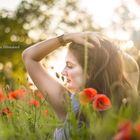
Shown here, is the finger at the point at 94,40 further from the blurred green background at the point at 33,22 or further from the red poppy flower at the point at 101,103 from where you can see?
the blurred green background at the point at 33,22

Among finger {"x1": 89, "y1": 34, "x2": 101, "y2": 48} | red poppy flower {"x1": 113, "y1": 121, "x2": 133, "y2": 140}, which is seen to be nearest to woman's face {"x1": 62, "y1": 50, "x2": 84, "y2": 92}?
finger {"x1": 89, "y1": 34, "x2": 101, "y2": 48}

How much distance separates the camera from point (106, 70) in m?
2.26

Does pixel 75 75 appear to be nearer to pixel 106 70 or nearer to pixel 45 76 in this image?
pixel 106 70

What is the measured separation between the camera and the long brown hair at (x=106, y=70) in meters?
2.23

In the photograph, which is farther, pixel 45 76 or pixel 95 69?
pixel 45 76

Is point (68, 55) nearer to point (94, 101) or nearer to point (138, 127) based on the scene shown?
point (94, 101)

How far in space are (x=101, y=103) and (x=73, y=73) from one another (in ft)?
2.47

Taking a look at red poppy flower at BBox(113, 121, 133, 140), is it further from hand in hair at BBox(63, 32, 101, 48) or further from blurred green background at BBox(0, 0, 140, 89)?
blurred green background at BBox(0, 0, 140, 89)

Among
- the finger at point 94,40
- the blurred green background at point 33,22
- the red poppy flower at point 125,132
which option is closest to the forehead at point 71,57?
the finger at point 94,40

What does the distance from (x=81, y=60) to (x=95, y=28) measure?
776 inches

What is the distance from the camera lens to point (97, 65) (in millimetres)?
2248

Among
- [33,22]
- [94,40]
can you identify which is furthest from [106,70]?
[33,22]

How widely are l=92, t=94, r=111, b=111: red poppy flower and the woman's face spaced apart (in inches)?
25.5

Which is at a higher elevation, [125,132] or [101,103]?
[125,132]
